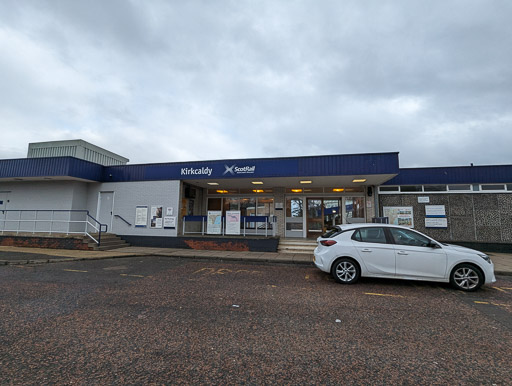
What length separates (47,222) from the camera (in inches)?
551

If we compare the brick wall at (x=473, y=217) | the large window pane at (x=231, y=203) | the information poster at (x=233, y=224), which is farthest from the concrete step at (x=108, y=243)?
the brick wall at (x=473, y=217)

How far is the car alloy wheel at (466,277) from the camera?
19.5ft

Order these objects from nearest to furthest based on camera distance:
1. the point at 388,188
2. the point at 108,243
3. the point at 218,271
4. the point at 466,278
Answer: the point at 466,278 → the point at 218,271 → the point at 108,243 → the point at 388,188

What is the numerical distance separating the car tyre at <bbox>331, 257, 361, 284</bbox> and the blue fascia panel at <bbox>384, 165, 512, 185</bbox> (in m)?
9.21

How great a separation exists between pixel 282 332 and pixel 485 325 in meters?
3.39

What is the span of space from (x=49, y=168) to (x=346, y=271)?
48.9 feet

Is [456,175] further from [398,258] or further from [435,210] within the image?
[398,258]

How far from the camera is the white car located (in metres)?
5.99

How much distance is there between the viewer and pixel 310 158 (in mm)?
11773

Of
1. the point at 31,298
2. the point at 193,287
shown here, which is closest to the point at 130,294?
the point at 193,287

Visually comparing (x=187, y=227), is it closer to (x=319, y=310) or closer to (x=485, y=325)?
(x=319, y=310)

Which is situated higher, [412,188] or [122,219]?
[412,188]

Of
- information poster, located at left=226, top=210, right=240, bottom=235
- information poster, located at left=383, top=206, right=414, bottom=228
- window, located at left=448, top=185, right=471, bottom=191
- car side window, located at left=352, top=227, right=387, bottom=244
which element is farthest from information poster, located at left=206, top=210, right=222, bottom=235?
window, located at left=448, top=185, right=471, bottom=191

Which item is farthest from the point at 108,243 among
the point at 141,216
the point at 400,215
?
the point at 400,215
